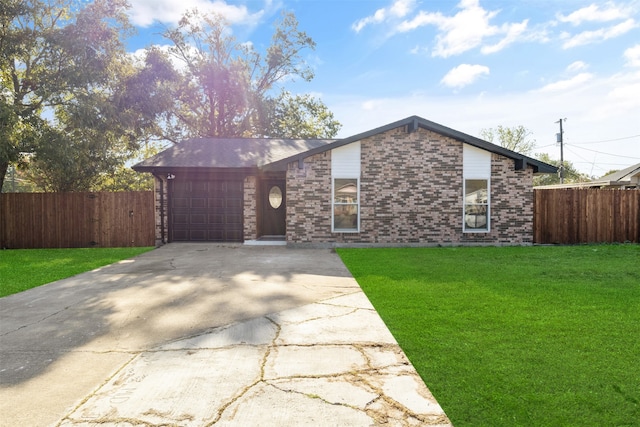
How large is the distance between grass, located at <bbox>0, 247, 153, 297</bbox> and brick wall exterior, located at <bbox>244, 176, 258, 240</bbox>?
10.6 ft

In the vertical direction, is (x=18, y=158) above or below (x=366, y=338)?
above

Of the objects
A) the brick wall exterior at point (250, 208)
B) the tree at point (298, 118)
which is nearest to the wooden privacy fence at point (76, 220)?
the brick wall exterior at point (250, 208)

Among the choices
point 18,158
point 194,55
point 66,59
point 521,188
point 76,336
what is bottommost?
point 76,336

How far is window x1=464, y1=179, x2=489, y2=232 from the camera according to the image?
12344 mm

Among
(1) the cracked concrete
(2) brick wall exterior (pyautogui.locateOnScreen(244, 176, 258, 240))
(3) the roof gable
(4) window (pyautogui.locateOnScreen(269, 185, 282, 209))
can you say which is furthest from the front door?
(1) the cracked concrete

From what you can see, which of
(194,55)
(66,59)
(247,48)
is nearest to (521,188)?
(66,59)

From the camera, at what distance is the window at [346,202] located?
40.0 ft

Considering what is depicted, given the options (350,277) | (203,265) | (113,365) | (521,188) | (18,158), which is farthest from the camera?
(18,158)

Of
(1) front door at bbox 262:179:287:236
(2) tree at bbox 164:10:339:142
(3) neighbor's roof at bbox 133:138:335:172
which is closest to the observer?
(3) neighbor's roof at bbox 133:138:335:172

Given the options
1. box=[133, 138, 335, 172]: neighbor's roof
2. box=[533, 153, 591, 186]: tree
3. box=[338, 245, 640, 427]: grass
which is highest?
box=[533, 153, 591, 186]: tree

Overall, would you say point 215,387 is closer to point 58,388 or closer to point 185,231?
point 58,388

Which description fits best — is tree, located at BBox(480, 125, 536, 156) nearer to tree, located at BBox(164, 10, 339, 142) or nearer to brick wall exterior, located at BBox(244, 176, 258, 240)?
tree, located at BBox(164, 10, 339, 142)

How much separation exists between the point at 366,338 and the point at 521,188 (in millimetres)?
10591

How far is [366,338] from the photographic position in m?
3.93
